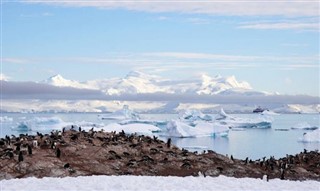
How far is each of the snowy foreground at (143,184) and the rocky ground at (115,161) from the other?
7.25 ft

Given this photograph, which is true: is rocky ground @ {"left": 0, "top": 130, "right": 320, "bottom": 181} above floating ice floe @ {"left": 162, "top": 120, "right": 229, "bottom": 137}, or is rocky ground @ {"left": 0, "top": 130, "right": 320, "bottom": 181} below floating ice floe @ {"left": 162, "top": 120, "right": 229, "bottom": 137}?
below

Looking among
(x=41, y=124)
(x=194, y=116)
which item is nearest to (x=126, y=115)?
(x=194, y=116)

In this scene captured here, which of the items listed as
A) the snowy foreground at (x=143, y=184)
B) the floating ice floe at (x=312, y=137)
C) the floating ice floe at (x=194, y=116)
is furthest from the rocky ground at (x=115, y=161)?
the floating ice floe at (x=194, y=116)

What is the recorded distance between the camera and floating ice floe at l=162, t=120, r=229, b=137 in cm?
6181

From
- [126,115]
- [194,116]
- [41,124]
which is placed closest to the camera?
[41,124]

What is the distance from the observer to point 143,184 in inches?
664

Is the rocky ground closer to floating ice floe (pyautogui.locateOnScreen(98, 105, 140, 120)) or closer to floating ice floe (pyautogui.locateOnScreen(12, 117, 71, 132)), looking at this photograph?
floating ice floe (pyautogui.locateOnScreen(12, 117, 71, 132))

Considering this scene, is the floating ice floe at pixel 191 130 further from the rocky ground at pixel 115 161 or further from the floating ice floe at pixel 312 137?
the rocky ground at pixel 115 161

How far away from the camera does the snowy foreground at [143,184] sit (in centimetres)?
1622

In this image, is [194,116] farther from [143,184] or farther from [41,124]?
[143,184]

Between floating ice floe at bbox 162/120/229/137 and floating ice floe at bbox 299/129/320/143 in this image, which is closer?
floating ice floe at bbox 299/129/320/143

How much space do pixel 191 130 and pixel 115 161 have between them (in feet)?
140

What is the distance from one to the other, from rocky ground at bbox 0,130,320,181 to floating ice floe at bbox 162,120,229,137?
36.5 metres

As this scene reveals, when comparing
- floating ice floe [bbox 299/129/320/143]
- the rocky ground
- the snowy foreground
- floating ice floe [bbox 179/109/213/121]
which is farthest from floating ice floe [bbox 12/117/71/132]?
the snowy foreground
